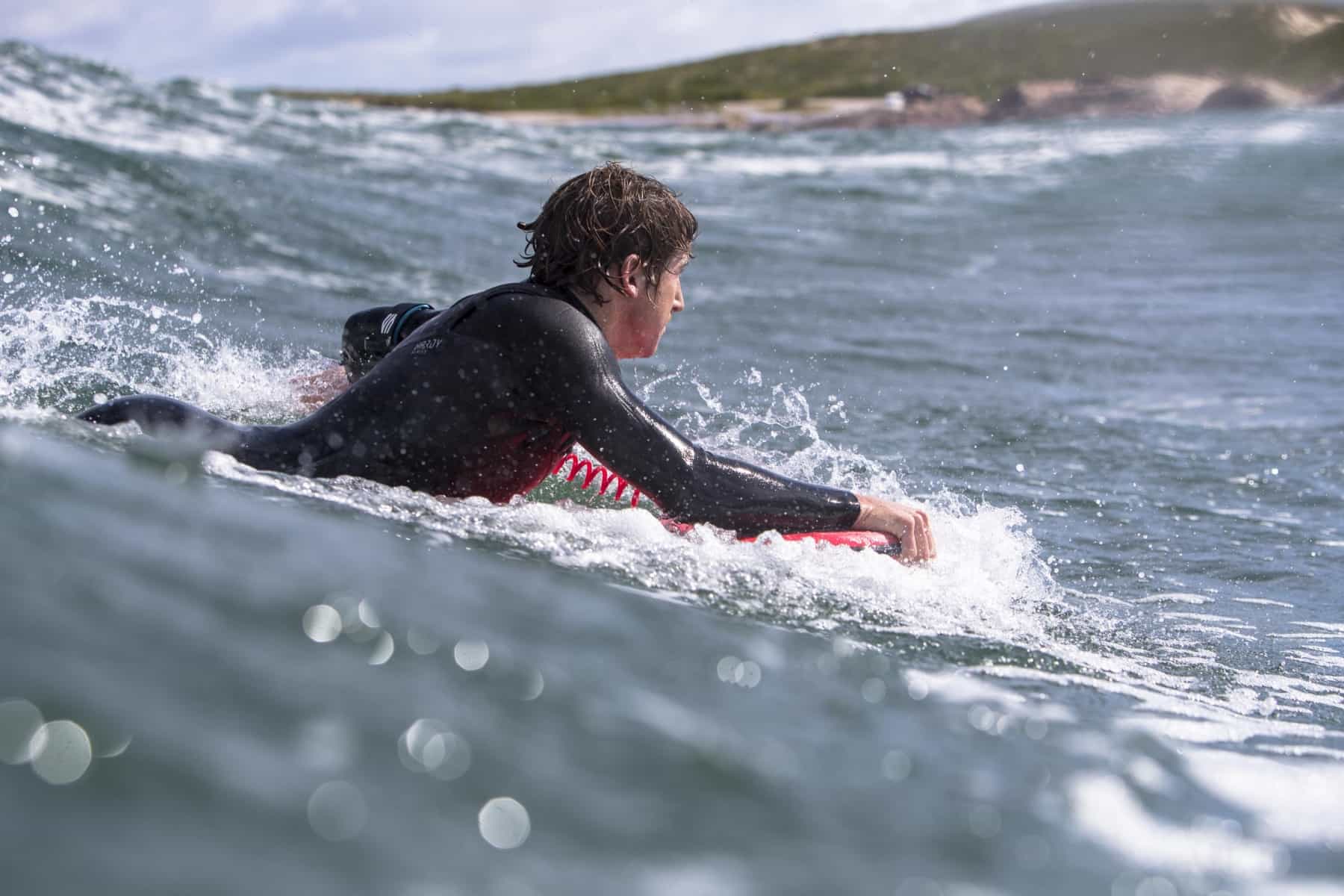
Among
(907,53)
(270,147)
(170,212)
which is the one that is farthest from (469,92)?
(170,212)

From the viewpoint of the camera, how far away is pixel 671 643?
2408 mm

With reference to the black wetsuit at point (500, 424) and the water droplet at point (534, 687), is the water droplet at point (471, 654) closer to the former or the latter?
the water droplet at point (534, 687)

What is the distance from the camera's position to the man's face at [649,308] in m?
3.87

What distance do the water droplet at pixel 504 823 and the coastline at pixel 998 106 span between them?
33857mm

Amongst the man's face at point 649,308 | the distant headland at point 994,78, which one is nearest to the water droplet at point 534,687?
the man's face at point 649,308

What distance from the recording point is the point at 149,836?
137cm

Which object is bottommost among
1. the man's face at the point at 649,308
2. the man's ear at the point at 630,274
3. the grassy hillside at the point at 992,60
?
the man's face at the point at 649,308

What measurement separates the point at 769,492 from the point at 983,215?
16.5m

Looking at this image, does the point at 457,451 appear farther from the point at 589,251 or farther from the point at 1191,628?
the point at 1191,628

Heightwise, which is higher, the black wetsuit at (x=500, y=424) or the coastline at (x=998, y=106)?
the coastline at (x=998, y=106)

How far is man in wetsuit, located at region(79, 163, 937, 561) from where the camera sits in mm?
3598

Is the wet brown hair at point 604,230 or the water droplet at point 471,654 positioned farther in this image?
the wet brown hair at point 604,230

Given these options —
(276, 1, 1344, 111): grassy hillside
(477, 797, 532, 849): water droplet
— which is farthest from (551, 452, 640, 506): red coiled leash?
(276, 1, 1344, 111): grassy hillside

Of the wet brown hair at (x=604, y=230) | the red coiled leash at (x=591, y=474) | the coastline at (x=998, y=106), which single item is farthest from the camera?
the coastline at (x=998, y=106)
